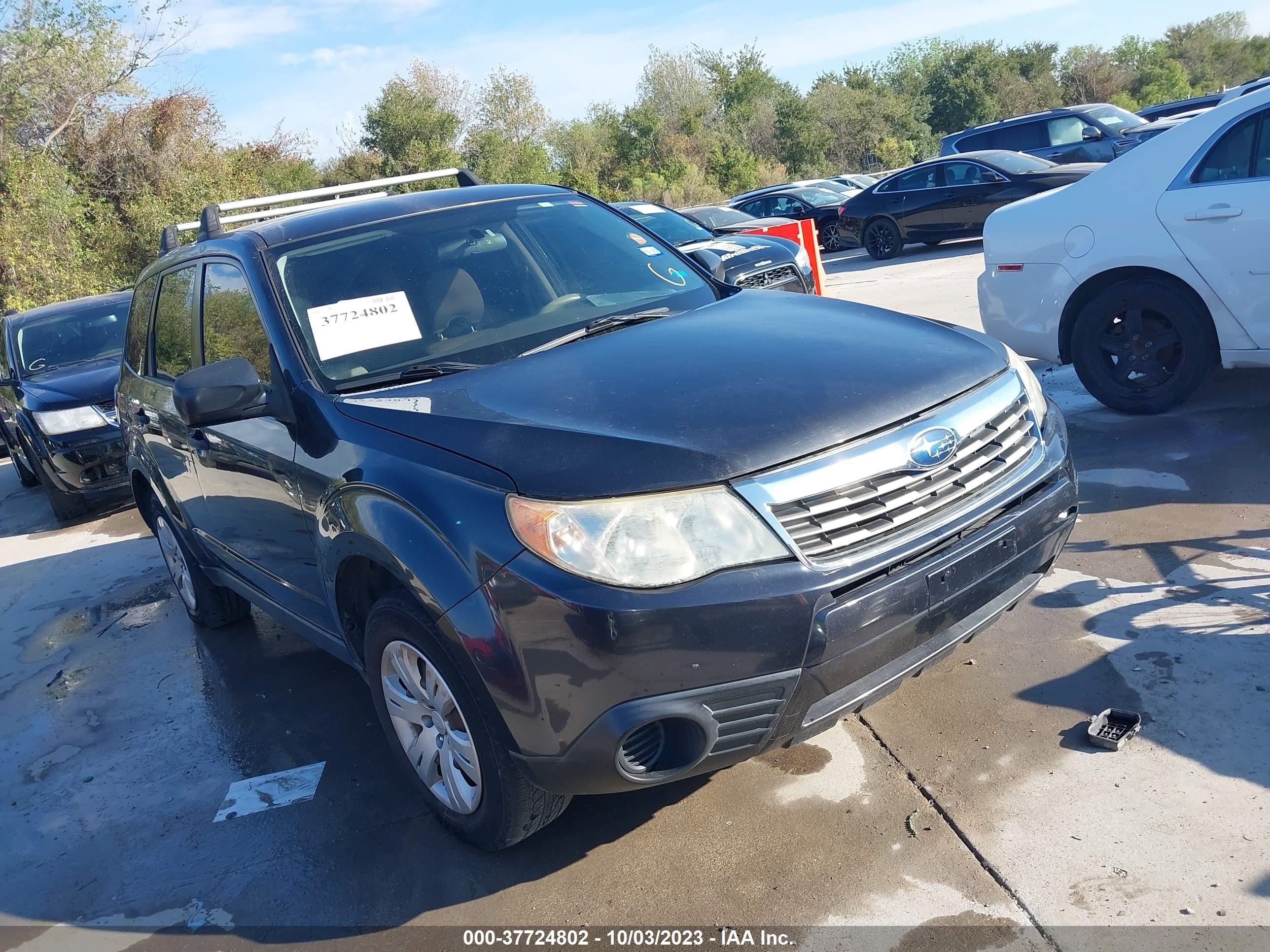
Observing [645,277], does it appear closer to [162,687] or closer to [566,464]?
[566,464]

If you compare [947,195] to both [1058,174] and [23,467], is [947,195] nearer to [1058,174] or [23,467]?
[1058,174]

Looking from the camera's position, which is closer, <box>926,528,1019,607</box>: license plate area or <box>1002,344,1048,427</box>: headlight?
<box>926,528,1019,607</box>: license plate area

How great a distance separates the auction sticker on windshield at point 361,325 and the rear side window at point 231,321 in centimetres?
21

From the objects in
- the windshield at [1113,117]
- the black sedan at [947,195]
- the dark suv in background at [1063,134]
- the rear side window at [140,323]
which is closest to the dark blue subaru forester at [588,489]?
the rear side window at [140,323]

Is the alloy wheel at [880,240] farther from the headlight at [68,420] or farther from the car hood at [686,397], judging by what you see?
the car hood at [686,397]

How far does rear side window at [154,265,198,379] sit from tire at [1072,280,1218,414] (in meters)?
4.46

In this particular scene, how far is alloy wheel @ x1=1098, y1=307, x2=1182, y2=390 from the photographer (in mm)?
5535

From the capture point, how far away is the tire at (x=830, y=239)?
19.2m

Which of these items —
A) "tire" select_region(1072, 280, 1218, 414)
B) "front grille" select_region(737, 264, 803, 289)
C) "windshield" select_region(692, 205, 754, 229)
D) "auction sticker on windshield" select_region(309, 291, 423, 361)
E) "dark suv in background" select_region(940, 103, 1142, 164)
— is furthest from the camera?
"dark suv in background" select_region(940, 103, 1142, 164)

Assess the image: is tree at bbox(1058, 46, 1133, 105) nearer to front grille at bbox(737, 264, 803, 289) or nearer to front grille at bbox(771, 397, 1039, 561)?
front grille at bbox(737, 264, 803, 289)

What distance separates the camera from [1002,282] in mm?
6031

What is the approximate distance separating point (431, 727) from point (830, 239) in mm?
17828

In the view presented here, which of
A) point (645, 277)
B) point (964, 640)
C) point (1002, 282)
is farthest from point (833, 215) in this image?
point (964, 640)

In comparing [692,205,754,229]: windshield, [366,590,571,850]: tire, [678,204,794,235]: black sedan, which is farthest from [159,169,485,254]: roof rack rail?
[692,205,754,229]: windshield
